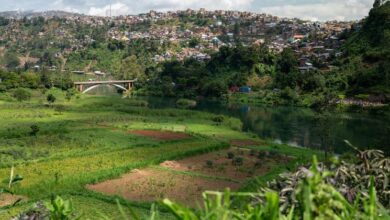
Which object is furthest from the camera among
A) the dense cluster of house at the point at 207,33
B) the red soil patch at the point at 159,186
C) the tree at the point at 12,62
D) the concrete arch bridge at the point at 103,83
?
the tree at the point at 12,62

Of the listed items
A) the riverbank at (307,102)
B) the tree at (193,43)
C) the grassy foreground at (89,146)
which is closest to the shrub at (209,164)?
the grassy foreground at (89,146)

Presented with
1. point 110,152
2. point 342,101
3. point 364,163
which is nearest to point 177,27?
point 342,101

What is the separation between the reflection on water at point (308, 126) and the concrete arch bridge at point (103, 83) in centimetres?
1788

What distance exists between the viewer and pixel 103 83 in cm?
7825

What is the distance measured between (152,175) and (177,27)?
519 ft

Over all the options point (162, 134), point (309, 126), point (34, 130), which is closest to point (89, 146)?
point (34, 130)

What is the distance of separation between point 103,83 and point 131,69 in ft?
89.0

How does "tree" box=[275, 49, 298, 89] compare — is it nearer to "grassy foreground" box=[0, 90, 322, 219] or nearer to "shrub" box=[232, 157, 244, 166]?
"grassy foreground" box=[0, 90, 322, 219]

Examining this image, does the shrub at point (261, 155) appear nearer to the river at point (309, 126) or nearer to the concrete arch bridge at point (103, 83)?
the river at point (309, 126)

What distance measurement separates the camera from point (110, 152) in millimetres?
26547

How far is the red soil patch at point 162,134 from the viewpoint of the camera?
107 ft

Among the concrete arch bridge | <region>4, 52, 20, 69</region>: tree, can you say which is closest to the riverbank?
the concrete arch bridge

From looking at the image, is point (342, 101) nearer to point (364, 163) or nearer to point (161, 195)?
point (161, 195)

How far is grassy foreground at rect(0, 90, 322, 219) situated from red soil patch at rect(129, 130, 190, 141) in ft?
2.67
